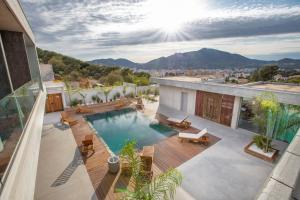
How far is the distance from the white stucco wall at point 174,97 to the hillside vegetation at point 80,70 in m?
21.8

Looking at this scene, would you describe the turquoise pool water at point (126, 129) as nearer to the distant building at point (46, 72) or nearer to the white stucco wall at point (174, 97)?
the white stucco wall at point (174, 97)

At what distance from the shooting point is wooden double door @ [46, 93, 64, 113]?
16.5 meters

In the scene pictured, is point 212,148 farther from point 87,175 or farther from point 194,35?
point 194,35

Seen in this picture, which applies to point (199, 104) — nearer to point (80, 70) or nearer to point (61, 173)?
point (61, 173)

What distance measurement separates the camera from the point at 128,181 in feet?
22.2

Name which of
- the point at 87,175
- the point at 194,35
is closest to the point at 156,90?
the point at 194,35

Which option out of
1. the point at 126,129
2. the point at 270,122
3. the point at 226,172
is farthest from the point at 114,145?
the point at 270,122

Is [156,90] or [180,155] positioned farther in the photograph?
[156,90]

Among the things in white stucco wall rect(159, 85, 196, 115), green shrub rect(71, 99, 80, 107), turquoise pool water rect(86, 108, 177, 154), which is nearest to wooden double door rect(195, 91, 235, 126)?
white stucco wall rect(159, 85, 196, 115)

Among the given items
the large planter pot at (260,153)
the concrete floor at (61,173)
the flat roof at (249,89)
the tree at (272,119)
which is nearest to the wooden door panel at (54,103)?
the concrete floor at (61,173)

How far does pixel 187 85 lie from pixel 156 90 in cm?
1114

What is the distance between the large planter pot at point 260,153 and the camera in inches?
316

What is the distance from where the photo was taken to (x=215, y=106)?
12672mm

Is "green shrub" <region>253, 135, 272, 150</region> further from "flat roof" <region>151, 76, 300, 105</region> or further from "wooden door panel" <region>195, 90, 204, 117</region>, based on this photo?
"wooden door panel" <region>195, 90, 204, 117</region>
